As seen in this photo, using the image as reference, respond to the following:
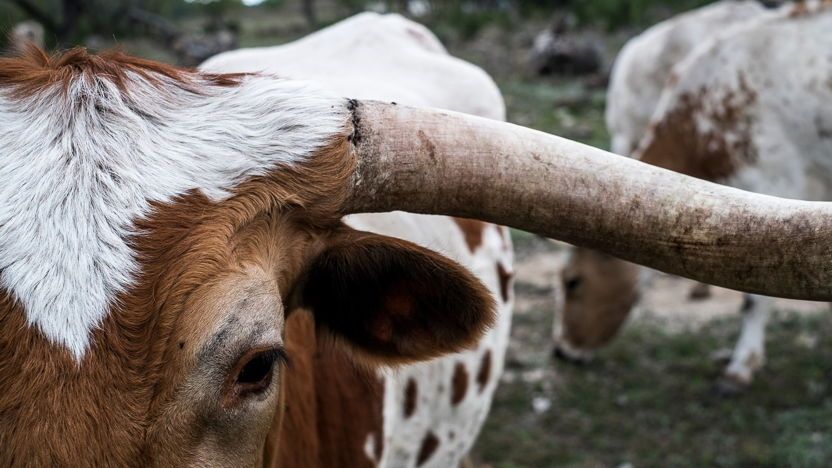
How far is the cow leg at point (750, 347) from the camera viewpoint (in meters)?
6.43

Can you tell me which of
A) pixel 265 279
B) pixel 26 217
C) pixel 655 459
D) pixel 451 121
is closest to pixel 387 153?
pixel 451 121

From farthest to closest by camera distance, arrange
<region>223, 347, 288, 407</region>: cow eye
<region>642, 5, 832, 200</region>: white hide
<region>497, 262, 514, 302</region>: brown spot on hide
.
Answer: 1. <region>642, 5, 832, 200</region>: white hide
2. <region>497, 262, 514, 302</region>: brown spot on hide
3. <region>223, 347, 288, 407</region>: cow eye

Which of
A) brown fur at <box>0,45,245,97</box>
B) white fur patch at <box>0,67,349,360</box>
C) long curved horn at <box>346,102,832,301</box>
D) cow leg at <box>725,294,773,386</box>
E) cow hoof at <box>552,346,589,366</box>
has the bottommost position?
cow hoof at <box>552,346,589,366</box>

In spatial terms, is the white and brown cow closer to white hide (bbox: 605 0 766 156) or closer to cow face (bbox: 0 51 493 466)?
white hide (bbox: 605 0 766 156)

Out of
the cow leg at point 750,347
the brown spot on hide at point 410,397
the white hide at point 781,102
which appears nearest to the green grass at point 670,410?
the cow leg at point 750,347

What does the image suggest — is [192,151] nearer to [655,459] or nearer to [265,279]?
[265,279]

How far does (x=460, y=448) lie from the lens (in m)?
4.03

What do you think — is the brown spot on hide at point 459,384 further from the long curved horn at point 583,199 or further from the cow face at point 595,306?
the cow face at point 595,306

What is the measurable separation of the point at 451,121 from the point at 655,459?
4136mm

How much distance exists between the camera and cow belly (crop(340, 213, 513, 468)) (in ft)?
10.0

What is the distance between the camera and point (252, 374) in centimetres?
178

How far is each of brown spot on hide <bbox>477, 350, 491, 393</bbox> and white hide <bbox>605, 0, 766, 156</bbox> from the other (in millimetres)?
6341

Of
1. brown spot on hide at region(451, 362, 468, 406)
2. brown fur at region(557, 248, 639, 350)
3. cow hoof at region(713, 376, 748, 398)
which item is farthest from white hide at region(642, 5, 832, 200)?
brown spot on hide at region(451, 362, 468, 406)

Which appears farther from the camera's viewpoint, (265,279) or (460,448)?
(460,448)
